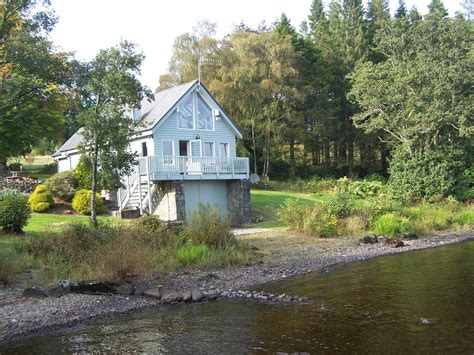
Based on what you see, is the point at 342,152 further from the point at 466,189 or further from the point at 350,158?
the point at 466,189

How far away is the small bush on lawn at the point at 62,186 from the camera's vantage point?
89.5ft

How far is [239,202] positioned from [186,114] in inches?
248

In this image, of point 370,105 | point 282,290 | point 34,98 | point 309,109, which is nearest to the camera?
point 282,290

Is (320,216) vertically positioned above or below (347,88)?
below

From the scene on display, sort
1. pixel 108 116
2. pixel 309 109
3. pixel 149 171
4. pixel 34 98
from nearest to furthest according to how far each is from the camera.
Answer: pixel 34 98 → pixel 108 116 → pixel 149 171 → pixel 309 109

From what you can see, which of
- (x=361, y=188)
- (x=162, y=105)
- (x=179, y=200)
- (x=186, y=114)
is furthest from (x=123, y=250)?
(x=361, y=188)

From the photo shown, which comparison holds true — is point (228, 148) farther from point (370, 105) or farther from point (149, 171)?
point (370, 105)

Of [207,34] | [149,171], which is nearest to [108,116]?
[149,171]

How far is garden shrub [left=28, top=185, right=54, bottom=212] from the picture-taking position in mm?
25141

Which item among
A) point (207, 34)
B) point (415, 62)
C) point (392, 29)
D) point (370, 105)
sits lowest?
point (370, 105)

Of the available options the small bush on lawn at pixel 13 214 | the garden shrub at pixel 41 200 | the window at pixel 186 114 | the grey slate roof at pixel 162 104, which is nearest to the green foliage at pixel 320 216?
the window at pixel 186 114

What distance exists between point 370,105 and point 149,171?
17211 mm

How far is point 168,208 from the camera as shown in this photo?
82.1 ft

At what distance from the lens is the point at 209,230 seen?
16375 millimetres
